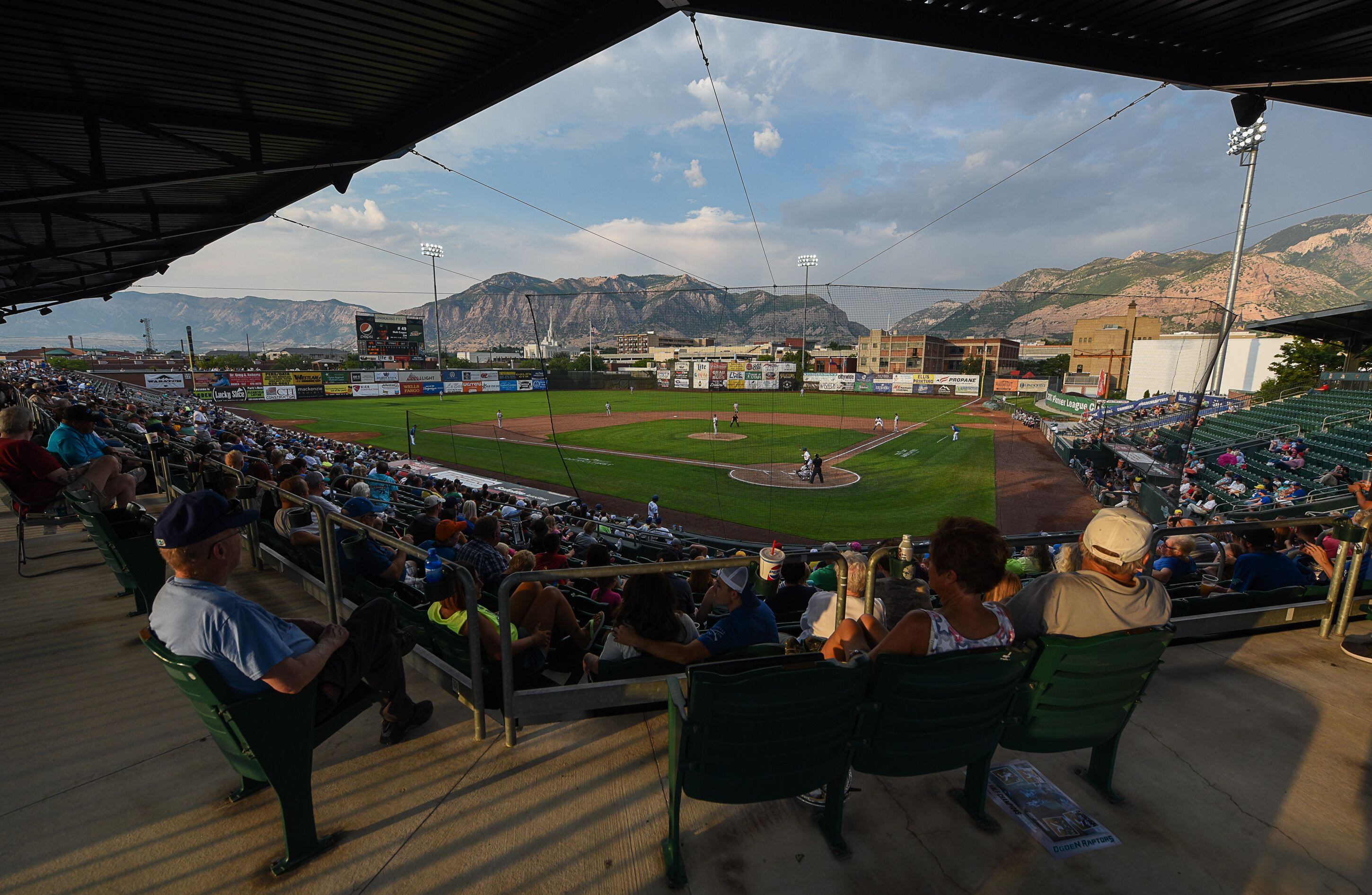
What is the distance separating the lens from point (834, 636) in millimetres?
2568

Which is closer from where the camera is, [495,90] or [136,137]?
[495,90]

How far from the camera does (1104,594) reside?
8.29ft

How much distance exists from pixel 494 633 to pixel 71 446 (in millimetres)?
6144

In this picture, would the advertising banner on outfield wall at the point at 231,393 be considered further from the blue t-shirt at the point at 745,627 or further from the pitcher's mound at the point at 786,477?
the blue t-shirt at the point at 745,627

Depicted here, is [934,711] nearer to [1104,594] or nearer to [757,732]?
[757,732]

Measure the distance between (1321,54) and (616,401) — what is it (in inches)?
2168

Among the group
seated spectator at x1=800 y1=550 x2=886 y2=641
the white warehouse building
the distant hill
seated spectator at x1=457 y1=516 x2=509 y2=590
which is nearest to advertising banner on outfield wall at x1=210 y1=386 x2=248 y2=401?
the distant hill

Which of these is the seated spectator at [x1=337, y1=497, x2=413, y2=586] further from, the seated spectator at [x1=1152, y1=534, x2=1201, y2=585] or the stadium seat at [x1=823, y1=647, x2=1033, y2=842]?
the seated spectator at [x1=1152, y1=534, x2=1201, y2=585]

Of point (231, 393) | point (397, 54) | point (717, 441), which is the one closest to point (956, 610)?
point (397, 54)

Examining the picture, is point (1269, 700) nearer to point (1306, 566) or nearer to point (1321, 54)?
point (1306, 566)

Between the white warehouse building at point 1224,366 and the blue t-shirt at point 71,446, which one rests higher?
the white warehouse building at point 1224,366

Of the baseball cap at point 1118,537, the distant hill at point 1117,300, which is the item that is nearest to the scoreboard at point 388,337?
the distant hill at point 1117,300

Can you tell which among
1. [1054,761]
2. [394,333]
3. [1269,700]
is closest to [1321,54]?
[1269,700]

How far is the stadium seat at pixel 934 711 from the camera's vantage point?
2.18 metres
